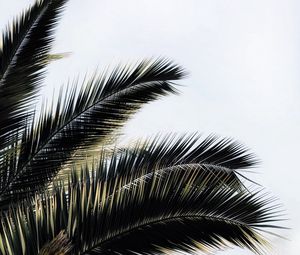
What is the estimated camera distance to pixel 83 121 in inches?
268

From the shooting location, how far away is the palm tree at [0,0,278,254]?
4230 mm

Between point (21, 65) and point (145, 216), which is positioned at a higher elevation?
point (21, 65)

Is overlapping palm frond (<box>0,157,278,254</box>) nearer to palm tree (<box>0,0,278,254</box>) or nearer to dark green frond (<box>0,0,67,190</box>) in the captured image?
palm tree (<box>0,0,278,254</box>)

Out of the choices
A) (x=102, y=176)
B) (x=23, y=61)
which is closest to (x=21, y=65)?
(x=23, y=61)

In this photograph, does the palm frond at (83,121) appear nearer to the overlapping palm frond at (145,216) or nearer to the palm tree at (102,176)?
the palm tree at (102,176)

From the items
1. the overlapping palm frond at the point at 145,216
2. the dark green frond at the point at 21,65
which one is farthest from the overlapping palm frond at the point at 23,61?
the overlapping palm frond at the point at 145,216

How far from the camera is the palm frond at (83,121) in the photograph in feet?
20.9

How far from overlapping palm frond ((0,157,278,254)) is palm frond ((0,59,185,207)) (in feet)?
5.93

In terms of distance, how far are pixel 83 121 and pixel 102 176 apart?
231cm

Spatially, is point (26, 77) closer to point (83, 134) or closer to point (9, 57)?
point (9, 57)

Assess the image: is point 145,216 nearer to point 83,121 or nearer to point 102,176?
point 102,176

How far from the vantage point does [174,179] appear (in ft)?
15.2

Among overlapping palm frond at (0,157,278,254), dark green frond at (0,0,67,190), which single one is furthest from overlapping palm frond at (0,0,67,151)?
overlapping palm frond at (0,157,278,254)

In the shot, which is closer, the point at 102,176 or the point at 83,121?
the point at 102,176
